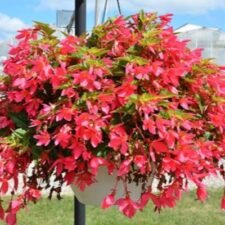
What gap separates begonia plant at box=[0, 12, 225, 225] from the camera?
4.63 feet

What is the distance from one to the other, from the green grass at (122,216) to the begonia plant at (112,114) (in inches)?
82.1

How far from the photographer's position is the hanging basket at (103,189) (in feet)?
4.98

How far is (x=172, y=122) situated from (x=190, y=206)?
2.76 meters

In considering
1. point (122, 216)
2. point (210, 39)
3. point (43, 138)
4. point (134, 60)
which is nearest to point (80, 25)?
point (134, 60)

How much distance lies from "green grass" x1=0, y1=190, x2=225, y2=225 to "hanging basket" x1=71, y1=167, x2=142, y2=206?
2035 mm

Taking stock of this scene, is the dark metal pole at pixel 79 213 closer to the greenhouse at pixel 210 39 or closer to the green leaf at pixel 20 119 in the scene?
the green leaf at pixel 20 119

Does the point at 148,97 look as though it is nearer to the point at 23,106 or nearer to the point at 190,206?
the point at 23,106

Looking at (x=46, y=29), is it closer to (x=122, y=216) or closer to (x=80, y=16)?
(x=80, y=16)

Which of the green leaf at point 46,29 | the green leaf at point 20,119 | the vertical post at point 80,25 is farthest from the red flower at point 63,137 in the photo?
the vertical post at point 80,25

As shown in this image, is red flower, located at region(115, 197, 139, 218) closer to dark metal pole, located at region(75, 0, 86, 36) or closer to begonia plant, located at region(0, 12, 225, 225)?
begonia plant, located at region(0, 12, 225, 225)

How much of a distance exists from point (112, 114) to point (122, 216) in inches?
94.8

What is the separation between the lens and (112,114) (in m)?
1.44

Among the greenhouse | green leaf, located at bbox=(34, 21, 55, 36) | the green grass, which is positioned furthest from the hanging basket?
the greenhouse

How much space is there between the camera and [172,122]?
1.42 m
